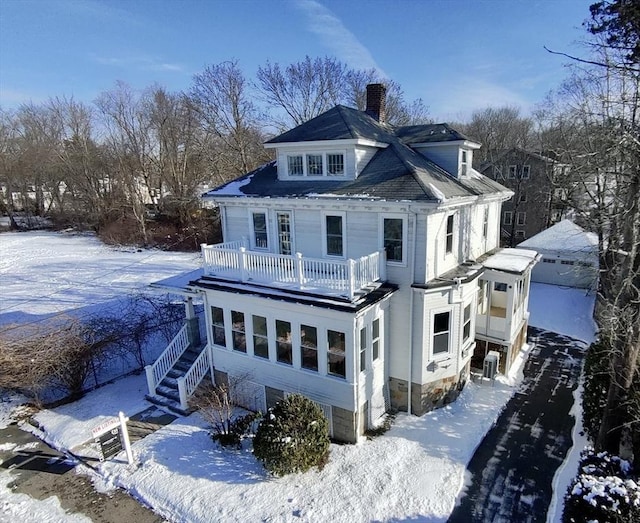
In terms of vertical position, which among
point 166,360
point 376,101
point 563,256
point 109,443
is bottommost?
point 109,443

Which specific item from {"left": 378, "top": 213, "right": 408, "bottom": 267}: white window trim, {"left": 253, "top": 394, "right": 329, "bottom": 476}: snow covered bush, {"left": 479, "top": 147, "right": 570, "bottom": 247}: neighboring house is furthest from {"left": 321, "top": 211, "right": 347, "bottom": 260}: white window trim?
{"left": 479, "top": 147, "right": 570, "bottom": 247}: neighboring house

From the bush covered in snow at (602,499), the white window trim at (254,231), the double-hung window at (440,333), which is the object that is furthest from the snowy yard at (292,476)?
the white window trim at (254,231)

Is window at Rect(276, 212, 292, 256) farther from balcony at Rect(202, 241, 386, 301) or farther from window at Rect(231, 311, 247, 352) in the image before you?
window at Rect(231, 311, 247, 352)

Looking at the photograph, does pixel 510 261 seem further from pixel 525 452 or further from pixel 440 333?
pixel 525 452

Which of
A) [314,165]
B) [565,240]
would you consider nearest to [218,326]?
[314,165]

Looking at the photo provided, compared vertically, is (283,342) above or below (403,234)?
below

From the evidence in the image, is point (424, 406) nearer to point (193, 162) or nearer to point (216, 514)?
point (216, 514)

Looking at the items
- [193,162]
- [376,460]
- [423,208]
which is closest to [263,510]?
[376,460]
